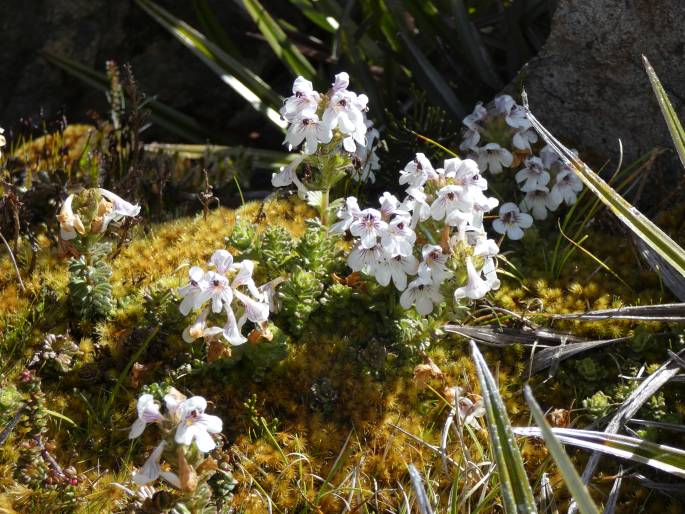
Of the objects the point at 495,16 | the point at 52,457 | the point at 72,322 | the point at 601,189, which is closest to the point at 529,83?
the point at 495,16

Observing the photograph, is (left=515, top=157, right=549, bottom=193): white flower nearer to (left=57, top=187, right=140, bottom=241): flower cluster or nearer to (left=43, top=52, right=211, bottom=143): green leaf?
(left=57, top=187, right=140, bottom=241): flower cluster

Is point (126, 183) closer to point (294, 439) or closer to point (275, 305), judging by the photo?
point (275, 305)

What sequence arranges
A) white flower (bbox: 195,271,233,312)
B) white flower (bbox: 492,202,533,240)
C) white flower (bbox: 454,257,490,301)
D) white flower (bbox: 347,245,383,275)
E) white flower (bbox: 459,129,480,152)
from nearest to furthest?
white flower (bbox: 195,271,233,312), white flower (bbox: 454,257,490,301), white flower (bbox: 347,245,383,275), white flower (bbox: 492,202,533,240), white flower (bbox: 459,129,480,152)

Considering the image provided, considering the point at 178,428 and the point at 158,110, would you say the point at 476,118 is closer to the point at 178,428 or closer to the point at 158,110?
the point at 158,110

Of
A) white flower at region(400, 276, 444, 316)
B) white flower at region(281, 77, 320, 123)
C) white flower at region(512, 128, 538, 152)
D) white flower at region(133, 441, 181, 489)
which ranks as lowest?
white flower at region(133, 441, 181, 489)

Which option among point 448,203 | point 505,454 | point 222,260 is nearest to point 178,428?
point 222,260

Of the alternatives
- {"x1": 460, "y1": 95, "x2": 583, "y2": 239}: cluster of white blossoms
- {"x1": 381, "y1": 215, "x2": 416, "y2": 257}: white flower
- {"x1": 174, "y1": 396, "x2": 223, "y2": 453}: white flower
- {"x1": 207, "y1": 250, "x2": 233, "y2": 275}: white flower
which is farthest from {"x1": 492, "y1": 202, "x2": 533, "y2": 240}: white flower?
{"x1": 174, "y1": 396, "x2": 223, "y2": 453}: white flower
